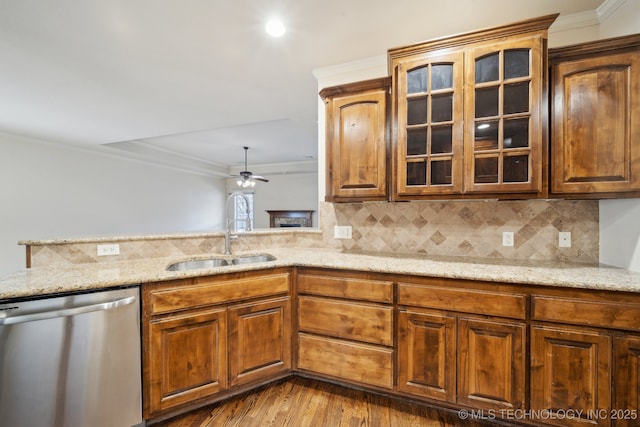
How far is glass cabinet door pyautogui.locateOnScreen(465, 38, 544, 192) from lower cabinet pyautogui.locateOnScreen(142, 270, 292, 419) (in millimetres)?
1620

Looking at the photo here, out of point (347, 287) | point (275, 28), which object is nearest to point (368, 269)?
point (347, 287)

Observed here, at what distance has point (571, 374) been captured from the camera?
144cm

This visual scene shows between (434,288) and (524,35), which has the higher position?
(524,35)

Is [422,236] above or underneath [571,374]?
above

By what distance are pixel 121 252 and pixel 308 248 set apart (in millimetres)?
1565

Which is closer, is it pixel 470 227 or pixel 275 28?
pixel 275 28

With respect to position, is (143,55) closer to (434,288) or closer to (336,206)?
A: (336,206)

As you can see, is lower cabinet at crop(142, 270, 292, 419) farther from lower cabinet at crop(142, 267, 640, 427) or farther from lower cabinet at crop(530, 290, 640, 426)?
lower cabinet at crop(530, 290, 640, 426)

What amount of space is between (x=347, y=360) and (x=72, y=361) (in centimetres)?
160

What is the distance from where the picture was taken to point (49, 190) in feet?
15.7

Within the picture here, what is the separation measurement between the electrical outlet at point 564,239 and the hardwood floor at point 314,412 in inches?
52.9

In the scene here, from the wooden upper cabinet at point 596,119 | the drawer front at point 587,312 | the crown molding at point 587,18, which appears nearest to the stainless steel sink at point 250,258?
the drawer front at point 587,312

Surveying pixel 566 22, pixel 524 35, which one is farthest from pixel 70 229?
pixel 566 22

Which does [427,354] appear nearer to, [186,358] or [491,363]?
[491,363]
